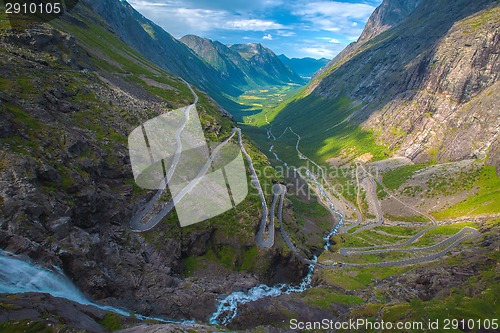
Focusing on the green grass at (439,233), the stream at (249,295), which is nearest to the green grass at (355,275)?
the stream at (249,295)

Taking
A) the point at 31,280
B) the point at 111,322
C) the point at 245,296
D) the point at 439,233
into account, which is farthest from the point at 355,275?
the point at 31,280

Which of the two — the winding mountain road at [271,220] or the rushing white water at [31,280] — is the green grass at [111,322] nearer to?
the rushing white water at [31,280]

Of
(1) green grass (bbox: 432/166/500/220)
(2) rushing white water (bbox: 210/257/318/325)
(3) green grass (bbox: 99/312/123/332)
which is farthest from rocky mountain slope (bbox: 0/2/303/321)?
(1) green grass (bbox: 432/166/500/220)

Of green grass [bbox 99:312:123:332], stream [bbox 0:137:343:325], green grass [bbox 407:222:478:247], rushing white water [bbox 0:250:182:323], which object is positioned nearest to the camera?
rushing white water [bbox 0:250:182:323]

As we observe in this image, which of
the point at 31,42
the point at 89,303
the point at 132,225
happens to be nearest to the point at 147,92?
the point at 31,42

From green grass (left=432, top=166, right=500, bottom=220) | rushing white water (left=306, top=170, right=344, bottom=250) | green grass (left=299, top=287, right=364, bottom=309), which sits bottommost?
rushing white water (left=306, top=170, right=344, bottom=250)

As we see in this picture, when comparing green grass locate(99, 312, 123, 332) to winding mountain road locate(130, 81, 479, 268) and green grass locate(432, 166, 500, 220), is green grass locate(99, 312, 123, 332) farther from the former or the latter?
green grass locate(432, 166, 500, 220)

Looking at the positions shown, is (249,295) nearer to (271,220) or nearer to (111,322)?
(271,220)
